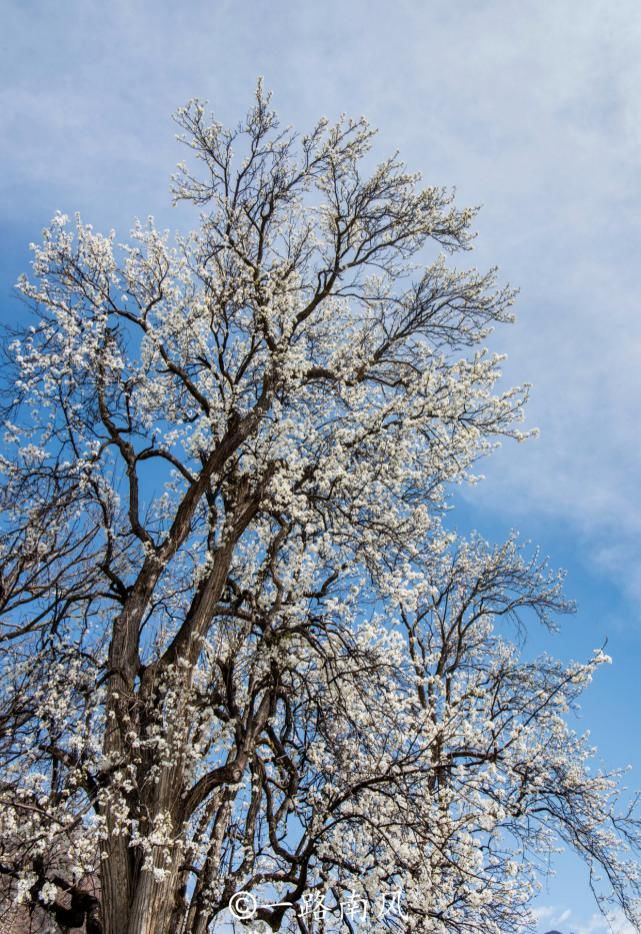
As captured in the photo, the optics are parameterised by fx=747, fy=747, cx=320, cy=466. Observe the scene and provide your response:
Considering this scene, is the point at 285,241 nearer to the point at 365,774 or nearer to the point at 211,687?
the point at 211,687

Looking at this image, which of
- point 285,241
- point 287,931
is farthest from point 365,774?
point 285,241

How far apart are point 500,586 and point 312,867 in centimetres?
675

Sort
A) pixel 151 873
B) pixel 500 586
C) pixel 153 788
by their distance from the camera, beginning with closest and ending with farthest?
pixel 151 873 → pixel 153 788 → pixel 500 586

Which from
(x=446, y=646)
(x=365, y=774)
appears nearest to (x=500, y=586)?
(x=446, y=646)

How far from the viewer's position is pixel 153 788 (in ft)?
26.5

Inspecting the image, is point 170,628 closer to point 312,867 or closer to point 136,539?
point 136,539

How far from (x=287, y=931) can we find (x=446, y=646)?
561 cm

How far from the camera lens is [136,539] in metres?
10.2

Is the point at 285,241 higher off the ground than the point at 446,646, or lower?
higher

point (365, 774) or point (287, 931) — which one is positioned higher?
point (365, 774)

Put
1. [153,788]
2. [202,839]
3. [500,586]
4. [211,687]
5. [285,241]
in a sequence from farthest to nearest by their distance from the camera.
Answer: [500,586] < [285,241] < [211,687] < [202,839] < [153,788]

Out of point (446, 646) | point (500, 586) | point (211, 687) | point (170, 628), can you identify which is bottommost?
point (211, 687)

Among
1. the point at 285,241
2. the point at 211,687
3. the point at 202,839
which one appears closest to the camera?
the point at 202,839

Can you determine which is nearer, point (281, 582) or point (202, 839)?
point (202, 839)
